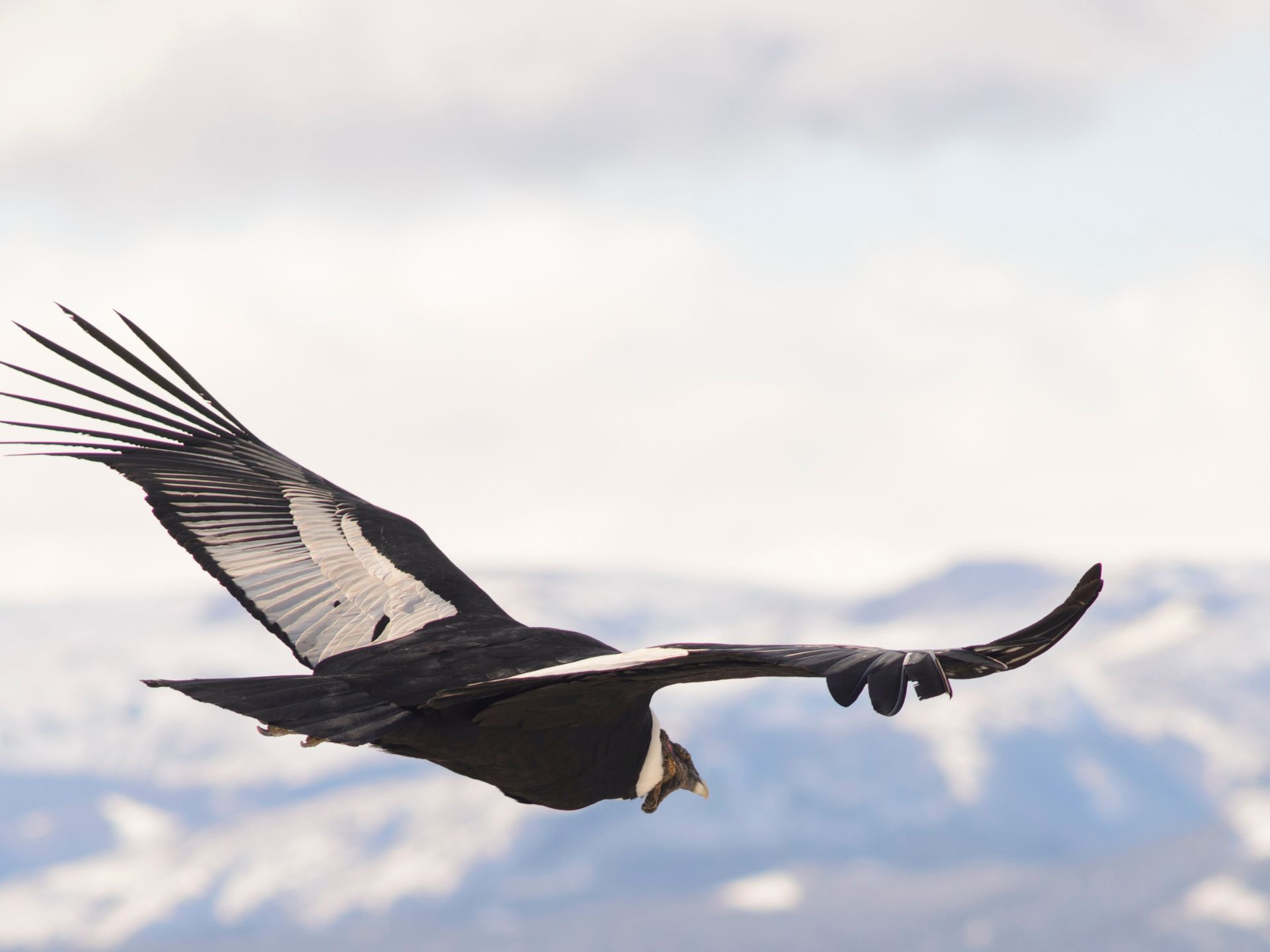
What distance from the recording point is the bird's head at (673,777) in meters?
11.8

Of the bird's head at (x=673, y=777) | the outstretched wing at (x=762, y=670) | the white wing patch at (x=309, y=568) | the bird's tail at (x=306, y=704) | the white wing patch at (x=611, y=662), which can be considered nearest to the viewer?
the outstretched wing at (x=762, y=670)

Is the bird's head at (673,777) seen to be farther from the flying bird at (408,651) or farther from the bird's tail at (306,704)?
the bird's tail at (306,704)

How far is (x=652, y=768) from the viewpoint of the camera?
11734mm

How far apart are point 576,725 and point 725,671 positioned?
5.98ft

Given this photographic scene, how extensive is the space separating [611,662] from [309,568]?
444 centimetres

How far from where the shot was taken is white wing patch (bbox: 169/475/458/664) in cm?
1286

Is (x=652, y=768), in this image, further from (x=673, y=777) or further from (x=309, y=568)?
(x=309, y=568)

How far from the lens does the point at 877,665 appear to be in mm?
8555

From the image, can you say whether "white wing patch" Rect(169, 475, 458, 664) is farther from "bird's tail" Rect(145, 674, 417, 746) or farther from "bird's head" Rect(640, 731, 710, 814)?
"bird's head" Rect(640, 731, 710, 814)

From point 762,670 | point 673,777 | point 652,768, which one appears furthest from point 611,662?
point 673,777

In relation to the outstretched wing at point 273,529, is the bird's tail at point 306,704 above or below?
below

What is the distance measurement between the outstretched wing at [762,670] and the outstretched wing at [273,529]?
82.8 inches

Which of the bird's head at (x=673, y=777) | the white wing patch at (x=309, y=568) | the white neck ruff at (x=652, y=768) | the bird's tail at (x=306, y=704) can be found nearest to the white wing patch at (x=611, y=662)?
the bird's tail at (x=306, y=704)

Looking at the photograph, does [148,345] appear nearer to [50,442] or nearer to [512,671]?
[50,442]
